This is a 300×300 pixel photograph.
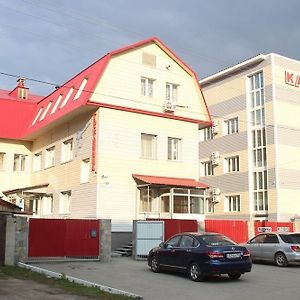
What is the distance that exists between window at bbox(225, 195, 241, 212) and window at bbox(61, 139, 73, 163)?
1857 centimetres

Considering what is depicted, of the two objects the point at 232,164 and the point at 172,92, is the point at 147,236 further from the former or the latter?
the point at 232,164

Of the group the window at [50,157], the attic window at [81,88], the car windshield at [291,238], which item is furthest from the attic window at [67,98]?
the car windshield at [291,238]

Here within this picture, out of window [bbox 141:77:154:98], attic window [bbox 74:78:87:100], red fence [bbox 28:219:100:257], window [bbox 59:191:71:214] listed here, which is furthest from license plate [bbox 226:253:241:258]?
window [bbox 59:191:71:214]

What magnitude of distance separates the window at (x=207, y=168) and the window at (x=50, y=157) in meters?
18.7

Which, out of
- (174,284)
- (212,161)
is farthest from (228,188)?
(174,284)

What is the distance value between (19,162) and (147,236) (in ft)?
54.4

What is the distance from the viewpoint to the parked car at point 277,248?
64.3 ft

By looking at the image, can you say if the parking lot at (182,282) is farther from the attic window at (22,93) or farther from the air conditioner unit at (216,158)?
the air conditioner unit at (216,158)

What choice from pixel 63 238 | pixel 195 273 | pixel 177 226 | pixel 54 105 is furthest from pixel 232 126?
pixel 195 273

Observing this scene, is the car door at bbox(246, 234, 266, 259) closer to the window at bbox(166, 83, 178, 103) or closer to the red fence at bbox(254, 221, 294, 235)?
the red fence at bbox(254, 221, 294, 235)

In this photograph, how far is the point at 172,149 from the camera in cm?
2884

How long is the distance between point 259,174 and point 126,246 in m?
20.0

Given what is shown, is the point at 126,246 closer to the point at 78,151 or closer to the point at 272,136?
the point at 78,151

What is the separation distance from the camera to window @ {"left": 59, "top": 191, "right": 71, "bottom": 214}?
2912 cm
